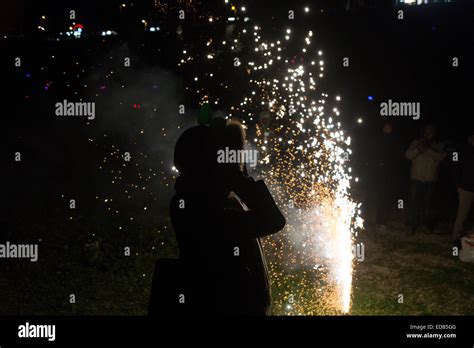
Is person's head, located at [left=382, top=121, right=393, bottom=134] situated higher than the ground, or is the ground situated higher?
person's head, located at [left=382, top=121, right=393, bottom=134]

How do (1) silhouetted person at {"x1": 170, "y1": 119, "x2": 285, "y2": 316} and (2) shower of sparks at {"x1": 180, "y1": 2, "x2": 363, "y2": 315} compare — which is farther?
(2) shower of sparks at {"x1": 180, "y1": 2, "x2": 363, "y2": 315}

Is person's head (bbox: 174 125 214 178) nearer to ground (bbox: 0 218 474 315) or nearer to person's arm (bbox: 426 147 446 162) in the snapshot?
ground (bbox: 0 218 474 315)

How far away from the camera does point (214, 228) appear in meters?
2.38

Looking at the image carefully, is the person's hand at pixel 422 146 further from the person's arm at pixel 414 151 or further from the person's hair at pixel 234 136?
the person's hair at pixel 234 136

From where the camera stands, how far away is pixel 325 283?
735cm

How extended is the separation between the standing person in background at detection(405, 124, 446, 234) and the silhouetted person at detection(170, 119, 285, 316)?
7.97m

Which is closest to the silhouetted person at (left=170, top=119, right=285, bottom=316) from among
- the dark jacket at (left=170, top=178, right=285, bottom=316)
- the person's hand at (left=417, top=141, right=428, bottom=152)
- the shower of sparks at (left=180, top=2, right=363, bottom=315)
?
the dark jacket at (left=170, top=178, right=285, bottom=316)

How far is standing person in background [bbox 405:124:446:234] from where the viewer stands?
952 cm

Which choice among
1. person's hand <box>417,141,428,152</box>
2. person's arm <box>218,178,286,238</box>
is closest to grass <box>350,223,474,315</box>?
person's hand <box>417,141,428,152</box>

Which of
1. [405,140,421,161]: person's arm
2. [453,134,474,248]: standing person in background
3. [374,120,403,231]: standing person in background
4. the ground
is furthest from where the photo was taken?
[374,120,403,231]: standing person in background

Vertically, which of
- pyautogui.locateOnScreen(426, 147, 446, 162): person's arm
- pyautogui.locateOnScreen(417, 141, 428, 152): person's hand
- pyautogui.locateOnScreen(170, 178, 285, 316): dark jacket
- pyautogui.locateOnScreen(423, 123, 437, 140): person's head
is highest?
pyautogui.locateOnScreen(423, 123, 437, 140): person's head

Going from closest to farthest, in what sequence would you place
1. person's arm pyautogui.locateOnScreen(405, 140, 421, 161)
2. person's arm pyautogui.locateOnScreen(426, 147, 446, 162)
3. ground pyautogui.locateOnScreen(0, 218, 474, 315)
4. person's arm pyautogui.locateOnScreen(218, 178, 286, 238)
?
person's arm pyautogui.locateOnScreen(218, 178, 286, 238)
ground pyautogui.locateOnScreen(0, 218, 474, 315)
person's arm pyautogui.locateOnScreen(426, 147, 446, 162)
person's arm pyautogui.locateOnScreen(405, 140, 421, 161)

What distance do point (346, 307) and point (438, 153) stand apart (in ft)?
14.3

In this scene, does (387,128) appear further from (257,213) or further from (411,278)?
(257,213)
